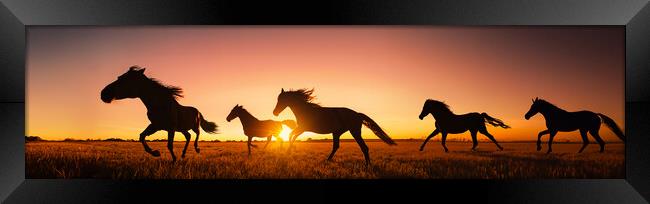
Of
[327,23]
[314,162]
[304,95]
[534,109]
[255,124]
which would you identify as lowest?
[314,162]

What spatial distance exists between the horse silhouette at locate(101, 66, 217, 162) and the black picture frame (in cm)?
52

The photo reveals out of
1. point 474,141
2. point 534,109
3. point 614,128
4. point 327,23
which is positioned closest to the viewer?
point 327,23

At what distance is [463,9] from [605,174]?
7.45ft

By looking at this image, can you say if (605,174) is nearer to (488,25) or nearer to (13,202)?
(488,25)

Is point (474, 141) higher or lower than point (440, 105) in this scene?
lower

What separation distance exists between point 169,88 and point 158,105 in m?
0.21

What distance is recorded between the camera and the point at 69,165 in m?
6.26

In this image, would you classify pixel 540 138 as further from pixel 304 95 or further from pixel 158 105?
pixel 158 105

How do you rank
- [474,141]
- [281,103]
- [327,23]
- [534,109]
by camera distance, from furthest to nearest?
[474,141] < [534,109] < [281,103] < [327,23]

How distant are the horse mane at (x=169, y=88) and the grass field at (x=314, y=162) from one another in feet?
1.76

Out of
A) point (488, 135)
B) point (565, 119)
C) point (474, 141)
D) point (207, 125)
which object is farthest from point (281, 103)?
point (565, 119)

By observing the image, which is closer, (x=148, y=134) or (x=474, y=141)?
(x=148, y=134)

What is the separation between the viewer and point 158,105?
6.28m

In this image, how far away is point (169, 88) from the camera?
627cm
